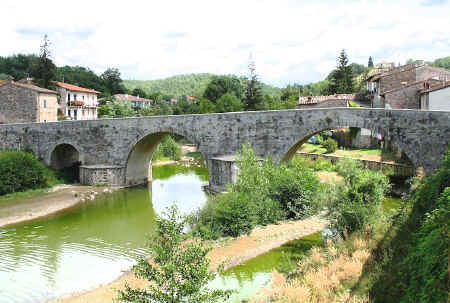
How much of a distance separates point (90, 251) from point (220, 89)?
5821 cm

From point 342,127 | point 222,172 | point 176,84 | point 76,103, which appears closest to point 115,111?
point 76,103

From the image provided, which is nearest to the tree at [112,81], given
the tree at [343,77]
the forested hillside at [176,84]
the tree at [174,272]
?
the tree at [343,77]

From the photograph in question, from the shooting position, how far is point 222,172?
24.2m

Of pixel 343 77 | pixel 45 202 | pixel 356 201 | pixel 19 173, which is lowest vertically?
pixel 45 202

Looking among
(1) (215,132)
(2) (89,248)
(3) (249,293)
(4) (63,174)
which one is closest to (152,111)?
(4) (63,174)

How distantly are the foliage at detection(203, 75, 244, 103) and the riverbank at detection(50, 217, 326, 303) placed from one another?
5484cm

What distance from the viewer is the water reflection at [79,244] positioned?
13836 millimetres

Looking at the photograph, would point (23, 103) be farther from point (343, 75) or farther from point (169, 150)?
point (343, 75)

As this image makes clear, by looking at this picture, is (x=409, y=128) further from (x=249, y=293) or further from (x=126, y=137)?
(x=126, y=137)

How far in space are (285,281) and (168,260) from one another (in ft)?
14.9

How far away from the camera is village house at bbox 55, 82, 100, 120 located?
49.8m

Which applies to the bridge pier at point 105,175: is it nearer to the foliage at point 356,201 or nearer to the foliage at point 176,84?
the foliage at point 356,201

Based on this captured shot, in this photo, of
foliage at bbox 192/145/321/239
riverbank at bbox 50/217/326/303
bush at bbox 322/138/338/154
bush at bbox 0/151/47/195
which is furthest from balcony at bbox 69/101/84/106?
riverbank at bbox 50/217/326/303

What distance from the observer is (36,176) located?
95.3 ft
